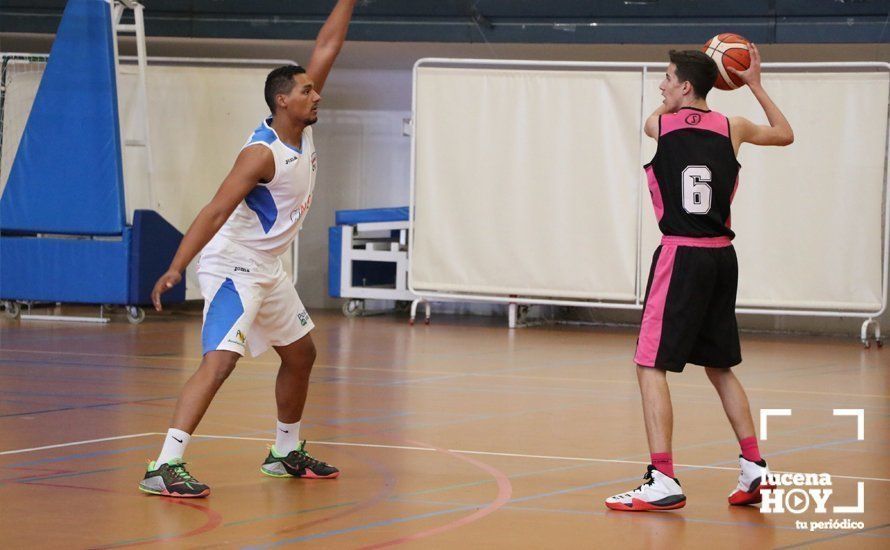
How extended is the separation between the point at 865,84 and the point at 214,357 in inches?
340

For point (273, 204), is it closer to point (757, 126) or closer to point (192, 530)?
point (192, 530)

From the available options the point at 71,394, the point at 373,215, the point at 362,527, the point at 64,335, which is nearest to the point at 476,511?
the point at 362,527

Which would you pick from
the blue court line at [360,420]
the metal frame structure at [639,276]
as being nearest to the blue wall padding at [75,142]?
the metal frame structure at [639,276]

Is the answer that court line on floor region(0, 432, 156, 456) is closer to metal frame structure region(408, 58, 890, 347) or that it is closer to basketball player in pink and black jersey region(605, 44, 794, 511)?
basketball player in pink and black jersey region(605, 44, 794, 511)

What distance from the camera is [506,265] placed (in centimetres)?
1211

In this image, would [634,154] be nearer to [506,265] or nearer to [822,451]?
[506,265]

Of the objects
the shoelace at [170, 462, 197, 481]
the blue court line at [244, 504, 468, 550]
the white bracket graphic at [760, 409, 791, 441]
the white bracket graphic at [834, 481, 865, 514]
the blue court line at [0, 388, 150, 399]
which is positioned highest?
the shoelace at [170, 462, 197, 481]

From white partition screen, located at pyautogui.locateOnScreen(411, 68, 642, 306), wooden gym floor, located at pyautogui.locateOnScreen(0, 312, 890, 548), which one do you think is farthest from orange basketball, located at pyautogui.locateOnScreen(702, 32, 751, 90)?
white partition screen, located at pyautogui.locateOnScreen(411, 68, 642, 306)

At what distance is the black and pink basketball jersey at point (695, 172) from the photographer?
4098mm

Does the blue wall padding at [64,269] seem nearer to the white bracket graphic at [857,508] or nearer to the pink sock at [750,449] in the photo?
the pink sock at [750,449]

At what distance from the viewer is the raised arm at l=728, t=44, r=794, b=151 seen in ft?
13.7

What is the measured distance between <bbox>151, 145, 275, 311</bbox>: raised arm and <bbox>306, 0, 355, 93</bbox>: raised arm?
23.5 inches

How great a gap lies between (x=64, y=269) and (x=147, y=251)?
33.9 inches

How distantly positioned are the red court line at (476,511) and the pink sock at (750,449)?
0.84 meters
